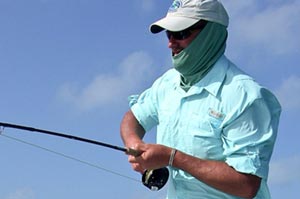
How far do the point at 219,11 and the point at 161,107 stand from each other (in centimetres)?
93

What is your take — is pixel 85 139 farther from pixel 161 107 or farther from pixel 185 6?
pixel 185 6

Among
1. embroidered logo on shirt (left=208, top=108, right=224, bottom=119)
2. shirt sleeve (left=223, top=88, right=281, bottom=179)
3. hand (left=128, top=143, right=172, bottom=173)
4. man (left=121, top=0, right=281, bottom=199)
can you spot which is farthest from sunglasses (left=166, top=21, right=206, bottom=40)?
hand (left=128, top=143, right=172, bottom=173)

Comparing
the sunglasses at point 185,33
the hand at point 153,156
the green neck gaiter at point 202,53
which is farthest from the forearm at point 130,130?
the sunglasses at point 185,33

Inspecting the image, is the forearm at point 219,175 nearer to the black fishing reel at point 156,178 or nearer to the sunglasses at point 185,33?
the black fishing reel at point 156,178

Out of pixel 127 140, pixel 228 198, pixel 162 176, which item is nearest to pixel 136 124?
pixel 127 140

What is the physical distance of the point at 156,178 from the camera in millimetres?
4789

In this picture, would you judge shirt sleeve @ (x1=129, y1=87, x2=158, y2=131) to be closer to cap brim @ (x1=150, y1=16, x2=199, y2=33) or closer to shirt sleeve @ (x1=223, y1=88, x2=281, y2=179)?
cap brim @ (x1=150, y1=16, x2=199, y2=33)

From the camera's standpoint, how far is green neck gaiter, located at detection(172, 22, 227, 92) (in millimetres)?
4625

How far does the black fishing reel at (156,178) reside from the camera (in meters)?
4.75

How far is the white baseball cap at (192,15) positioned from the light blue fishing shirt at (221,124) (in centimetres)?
35

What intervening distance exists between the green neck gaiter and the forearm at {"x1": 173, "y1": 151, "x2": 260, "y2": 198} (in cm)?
70

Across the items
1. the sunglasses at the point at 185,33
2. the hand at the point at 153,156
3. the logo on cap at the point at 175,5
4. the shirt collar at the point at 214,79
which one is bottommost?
the hand at the point at 153,156

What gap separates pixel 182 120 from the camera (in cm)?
466

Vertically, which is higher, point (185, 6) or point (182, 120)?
point (185, 6)
